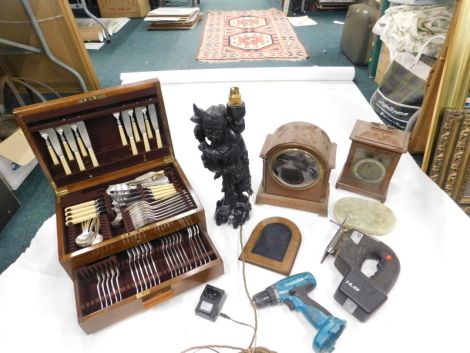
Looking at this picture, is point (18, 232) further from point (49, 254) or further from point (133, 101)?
point (133, 101)

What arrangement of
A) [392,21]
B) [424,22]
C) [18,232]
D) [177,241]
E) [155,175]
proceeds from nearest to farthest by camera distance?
[177,241] < [155,175] < [18,232] < [424,22] < [392,21]

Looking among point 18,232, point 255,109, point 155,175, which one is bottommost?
point 18,232

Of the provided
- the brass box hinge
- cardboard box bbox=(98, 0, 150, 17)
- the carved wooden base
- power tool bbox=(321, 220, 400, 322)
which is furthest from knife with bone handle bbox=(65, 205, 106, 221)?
cardboard box bbox=(98, 0, 150, 17)

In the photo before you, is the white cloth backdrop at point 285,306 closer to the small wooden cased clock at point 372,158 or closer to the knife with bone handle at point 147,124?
the small wooden cased clock at point 372,158

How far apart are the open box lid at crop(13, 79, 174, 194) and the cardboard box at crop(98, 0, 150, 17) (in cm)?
378

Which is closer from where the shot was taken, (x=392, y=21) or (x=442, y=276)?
(x=442, y=276)

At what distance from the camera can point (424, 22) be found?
183cm

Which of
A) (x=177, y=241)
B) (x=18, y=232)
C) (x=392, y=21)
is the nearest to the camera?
(x=177, y=241)

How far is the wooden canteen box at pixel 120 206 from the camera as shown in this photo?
0.90 metres

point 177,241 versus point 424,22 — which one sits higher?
point 424,22

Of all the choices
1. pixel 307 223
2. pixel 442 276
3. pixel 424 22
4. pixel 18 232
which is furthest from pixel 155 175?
pixel 424 22

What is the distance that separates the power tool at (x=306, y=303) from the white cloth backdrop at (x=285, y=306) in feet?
0.12

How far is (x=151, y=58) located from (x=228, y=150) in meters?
2.65

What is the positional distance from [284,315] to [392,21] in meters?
2.03
